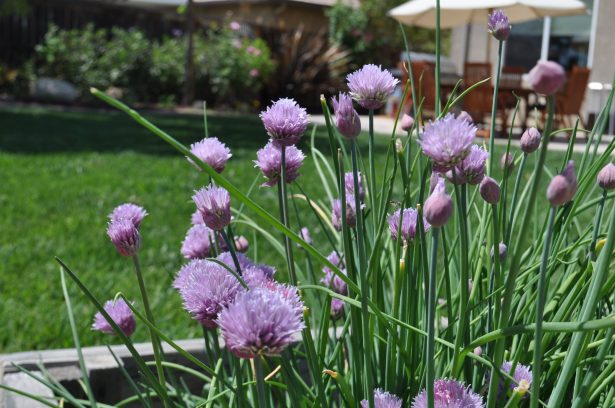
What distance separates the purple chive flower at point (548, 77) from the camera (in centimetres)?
50

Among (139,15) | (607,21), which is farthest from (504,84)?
(139,15)

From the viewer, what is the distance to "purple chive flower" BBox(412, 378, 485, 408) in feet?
2.35

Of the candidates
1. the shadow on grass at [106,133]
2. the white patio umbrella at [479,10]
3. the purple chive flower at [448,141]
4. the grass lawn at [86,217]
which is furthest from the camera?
the white patio umbrella at [479,10]

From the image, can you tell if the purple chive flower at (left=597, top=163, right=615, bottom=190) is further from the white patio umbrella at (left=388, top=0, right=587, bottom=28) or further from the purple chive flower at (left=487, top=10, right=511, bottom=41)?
the white patio umbrella at (left=388, top=0, right=587, bottom=28)

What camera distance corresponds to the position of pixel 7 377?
1.32 metres

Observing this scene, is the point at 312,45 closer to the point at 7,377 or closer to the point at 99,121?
the point at 99,121

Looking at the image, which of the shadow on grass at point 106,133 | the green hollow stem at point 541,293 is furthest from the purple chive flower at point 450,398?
the shadow on grass at point 106,133

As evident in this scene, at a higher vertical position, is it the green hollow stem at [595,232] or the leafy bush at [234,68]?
the green hollow stem at [595,232]

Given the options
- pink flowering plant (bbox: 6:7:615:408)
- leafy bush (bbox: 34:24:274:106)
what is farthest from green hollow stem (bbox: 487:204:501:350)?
leafy bush (bbox: 34:24:274:106)

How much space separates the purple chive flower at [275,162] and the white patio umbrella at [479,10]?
8039 mm

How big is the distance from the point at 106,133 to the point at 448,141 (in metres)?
7.47

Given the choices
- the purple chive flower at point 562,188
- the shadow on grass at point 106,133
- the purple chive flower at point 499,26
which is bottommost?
the shadow on grass at point 106,133

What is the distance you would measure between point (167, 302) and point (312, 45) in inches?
504

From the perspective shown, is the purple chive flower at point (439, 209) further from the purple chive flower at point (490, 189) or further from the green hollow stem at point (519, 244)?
the purple chive flower at point (490, 189)
